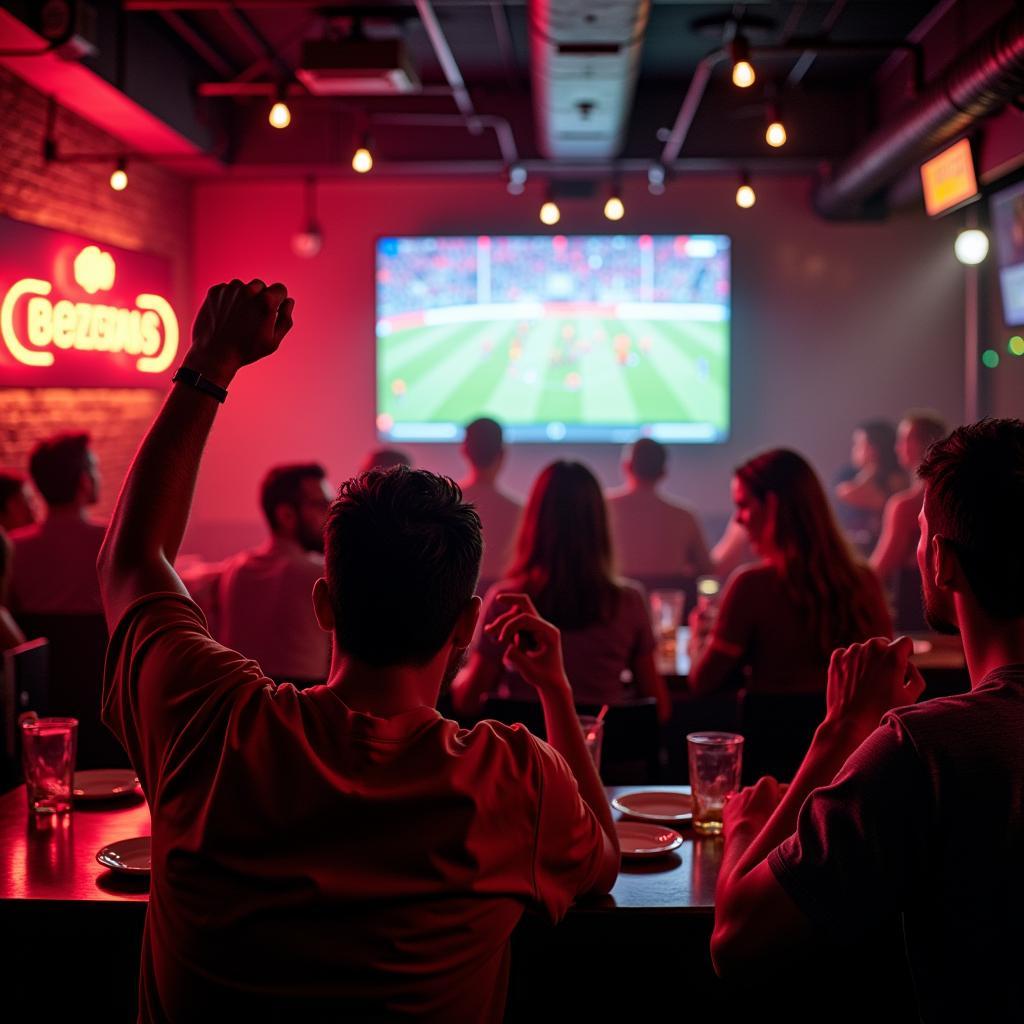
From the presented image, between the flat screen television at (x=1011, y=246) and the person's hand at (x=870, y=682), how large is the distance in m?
5.20

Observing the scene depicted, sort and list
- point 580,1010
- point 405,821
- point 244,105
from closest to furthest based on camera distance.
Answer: point 405,821 < point 580,1010 < point 244,105

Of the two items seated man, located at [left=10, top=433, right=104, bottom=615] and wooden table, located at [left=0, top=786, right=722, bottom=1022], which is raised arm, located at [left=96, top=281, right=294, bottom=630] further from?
seated man, located at [left=10, top=433, right=104, bottom=615]

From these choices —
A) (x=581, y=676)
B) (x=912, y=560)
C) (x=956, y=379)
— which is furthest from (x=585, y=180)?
(x=581, y=676)

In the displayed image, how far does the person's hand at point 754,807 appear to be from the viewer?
1.59m

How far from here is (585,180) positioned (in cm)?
773

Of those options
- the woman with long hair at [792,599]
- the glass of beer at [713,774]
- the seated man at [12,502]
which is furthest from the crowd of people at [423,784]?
the seated man at [12,502]

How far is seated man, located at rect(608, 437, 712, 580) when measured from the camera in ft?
17.3

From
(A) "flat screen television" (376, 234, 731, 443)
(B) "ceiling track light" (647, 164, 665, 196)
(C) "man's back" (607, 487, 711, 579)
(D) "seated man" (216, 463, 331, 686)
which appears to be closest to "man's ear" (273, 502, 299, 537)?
(D) "seated man" (216, 463, 331, 686)

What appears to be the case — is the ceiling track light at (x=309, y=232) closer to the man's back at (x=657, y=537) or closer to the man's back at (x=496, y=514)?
the man's back at (x=496, y=514)

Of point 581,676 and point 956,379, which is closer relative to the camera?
point 581,676

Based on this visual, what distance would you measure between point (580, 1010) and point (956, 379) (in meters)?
6.63

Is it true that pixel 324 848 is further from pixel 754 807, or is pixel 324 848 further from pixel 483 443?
pixel 483 443

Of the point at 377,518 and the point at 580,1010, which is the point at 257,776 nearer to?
the point at 377,518

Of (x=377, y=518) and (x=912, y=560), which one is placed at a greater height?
(x=377, y=518)
